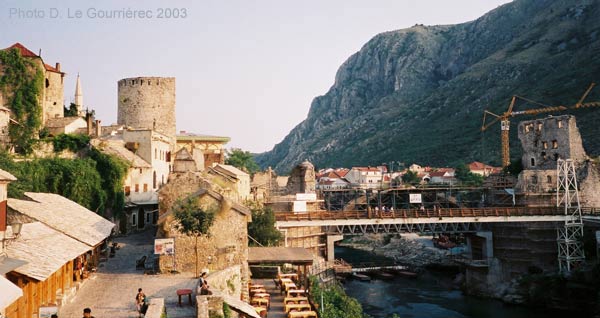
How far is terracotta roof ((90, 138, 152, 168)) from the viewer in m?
37.0

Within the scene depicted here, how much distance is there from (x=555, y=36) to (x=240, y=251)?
466ft

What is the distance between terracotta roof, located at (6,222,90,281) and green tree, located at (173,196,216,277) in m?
3.89

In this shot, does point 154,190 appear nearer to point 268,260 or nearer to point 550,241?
point 268,260

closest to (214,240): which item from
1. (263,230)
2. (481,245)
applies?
(263,230)

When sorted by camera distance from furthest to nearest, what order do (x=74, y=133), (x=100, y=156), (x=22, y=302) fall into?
(x=74, y=133) → (x=100, y=156) → (x=22, y=302)

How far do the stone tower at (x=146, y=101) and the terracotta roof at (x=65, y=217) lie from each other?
23.6 metres

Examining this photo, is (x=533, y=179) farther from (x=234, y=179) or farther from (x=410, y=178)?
(x=410, y=178)

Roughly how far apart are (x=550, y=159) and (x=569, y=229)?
10068 millimetres

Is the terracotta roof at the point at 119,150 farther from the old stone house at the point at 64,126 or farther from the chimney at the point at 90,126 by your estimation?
the old stone house at the point at 64,126

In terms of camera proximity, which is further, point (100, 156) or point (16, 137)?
point (100, 156)

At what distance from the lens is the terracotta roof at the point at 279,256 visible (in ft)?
83.8

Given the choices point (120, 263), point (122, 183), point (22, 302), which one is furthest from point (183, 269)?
point (122, 183)

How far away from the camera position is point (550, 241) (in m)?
45.7

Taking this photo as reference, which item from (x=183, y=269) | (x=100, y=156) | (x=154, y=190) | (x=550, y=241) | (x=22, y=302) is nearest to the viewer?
(x=22, y=302)
